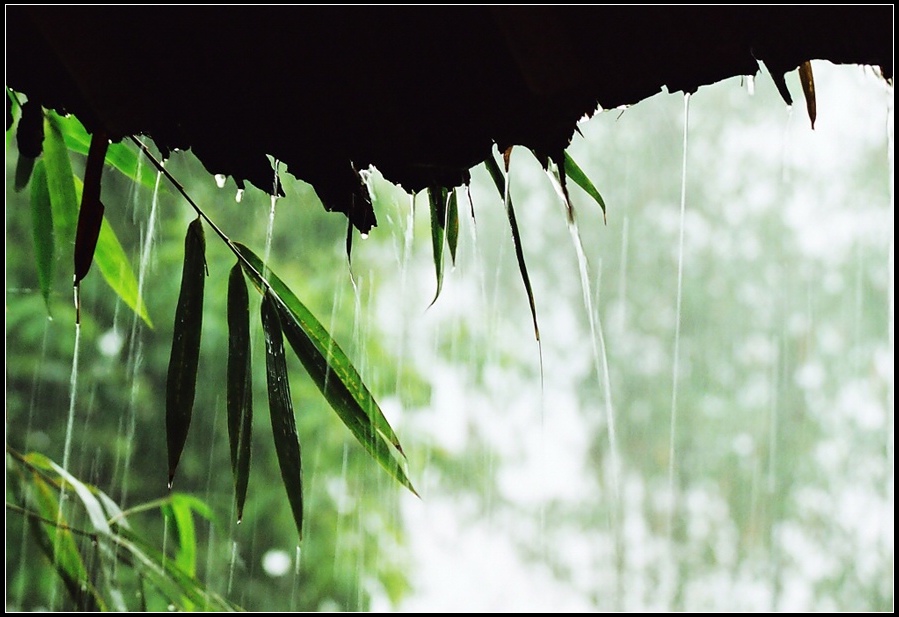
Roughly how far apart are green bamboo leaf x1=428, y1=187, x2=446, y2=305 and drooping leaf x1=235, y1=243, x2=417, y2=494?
0.48 feet

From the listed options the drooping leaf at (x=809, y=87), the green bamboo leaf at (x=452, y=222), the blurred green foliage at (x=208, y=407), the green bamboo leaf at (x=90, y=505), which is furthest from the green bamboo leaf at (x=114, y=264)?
the blurred green foliage at (x=208, y=407)

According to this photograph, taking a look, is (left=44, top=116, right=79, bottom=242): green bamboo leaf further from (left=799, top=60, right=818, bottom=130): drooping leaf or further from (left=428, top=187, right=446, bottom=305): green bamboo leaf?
(left=799, top=60, right=818, bottom=130): drooping leaf

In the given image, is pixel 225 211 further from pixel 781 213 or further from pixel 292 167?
pixel 781 213

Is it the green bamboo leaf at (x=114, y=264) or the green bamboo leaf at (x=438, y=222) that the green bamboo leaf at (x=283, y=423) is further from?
the green bamboo leaf at (x=114, y=264)

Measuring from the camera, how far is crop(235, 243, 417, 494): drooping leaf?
2.85ft

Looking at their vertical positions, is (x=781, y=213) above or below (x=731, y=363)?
above

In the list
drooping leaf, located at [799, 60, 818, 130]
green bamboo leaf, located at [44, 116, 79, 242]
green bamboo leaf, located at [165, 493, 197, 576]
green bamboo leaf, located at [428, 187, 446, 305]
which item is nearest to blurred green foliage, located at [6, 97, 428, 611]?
green bamboo leaf, located at [165, 493, 197, 576]

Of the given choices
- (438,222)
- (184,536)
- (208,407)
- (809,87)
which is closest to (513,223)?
(438,222)

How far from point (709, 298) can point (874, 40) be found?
688 cm

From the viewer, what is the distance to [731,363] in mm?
6891

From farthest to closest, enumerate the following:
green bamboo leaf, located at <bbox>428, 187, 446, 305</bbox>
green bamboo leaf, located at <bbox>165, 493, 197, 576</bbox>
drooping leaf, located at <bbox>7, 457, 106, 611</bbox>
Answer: green bamboo leaf, located at <bbox>165, 493, 197, 576</bbox>
drooping leaf, located at <bbox>7, 457, 106, 611</bbox>
green bamboo leaf, located at <bbox>428, 187, 446, 305</bbox>

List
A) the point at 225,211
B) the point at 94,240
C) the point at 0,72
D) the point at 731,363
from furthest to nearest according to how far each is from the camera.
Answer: the point at 731,363 → the point at 225,211 → the point at 94,240 → the point at 0,72

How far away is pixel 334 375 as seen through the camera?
874 mm

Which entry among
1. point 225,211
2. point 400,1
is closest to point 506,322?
point 225,211
